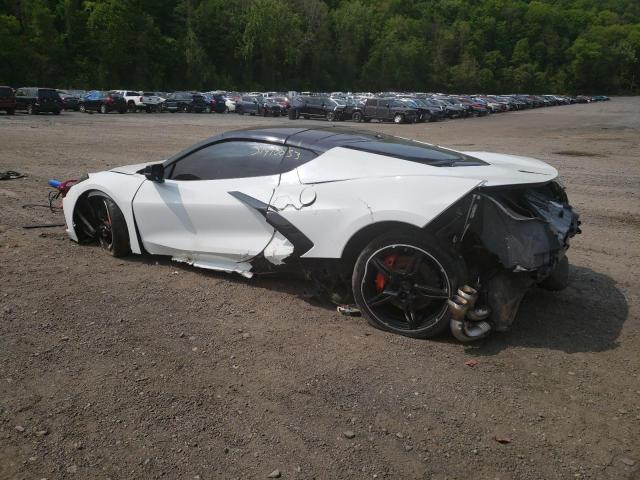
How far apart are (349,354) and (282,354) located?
0.45 m

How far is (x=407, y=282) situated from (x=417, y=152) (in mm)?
1197

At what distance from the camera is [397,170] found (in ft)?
13.3

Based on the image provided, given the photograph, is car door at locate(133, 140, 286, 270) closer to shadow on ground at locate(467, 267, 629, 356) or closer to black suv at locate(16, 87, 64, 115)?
shadow on ground at locate(467, 267, 629, 356)

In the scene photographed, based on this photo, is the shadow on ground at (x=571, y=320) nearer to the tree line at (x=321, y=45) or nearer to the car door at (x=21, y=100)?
the car door at (x=21, y=100)

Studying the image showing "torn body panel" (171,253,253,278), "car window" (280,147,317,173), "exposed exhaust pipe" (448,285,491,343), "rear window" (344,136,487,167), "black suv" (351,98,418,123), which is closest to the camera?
"exposed exhaust pipe" (448,285,491,343)

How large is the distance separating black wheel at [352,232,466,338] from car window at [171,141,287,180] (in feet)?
3.89

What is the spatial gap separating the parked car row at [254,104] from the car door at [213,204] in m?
31.8

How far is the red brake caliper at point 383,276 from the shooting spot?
3953 mm

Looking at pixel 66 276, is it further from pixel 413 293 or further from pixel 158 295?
pixel 413 293

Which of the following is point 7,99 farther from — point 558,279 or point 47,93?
point 558,279

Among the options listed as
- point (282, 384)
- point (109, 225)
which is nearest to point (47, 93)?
point (109, 225)

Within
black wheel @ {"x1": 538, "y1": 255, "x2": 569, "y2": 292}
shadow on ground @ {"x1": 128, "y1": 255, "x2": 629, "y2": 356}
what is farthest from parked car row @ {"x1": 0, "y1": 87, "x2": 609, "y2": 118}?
black wheel @ {"x1": 538, "y1": 255, "x2": 569, "y2": 292}

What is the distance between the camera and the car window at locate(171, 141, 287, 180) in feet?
15.3

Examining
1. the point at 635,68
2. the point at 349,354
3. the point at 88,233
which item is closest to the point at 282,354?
the point at 349,354
